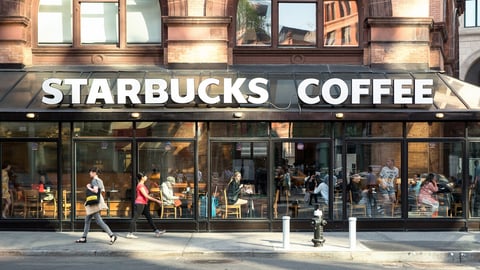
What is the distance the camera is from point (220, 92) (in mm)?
15570

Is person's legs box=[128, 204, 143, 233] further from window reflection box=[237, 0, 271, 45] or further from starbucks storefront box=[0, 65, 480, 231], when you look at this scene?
window reflection box=[237, 0, 271, 45]

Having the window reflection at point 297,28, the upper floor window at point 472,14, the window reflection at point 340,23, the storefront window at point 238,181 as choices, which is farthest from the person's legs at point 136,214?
the upper floor window at point 472,14

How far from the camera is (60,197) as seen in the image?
51.4 feet

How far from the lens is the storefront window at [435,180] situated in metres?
15.8

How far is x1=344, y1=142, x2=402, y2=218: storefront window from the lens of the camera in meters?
15.8

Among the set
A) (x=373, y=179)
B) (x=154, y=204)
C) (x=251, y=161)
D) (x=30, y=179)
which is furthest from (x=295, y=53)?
(x=30, y=179)

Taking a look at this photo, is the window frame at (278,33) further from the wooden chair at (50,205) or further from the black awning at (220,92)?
the wooden chair at (50,205)

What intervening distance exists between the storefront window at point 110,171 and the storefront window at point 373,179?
595cm

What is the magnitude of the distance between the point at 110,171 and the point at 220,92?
370cm

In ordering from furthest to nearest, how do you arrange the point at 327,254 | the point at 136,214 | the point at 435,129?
the point at 435,129
the point at 136,214
the point at 327,254

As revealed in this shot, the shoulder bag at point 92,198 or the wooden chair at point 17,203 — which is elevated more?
the shoulder bag at point 92,198

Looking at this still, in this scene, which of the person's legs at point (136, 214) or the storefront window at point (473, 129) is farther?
the storefront window at point (473, 129)

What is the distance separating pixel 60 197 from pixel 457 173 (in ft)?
35.2

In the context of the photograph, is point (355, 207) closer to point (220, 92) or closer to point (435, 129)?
point (435, 129)
